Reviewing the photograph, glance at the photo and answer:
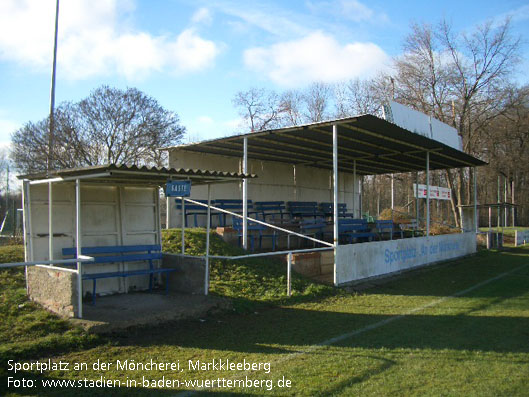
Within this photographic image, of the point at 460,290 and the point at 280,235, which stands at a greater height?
the point at 280,235

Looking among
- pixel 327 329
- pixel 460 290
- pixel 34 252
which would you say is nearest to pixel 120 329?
pixel 34 252

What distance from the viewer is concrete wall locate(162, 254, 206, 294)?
8.89m

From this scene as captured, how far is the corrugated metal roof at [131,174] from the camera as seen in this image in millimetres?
6687

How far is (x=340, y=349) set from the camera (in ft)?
19.9

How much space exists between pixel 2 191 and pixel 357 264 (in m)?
33.7

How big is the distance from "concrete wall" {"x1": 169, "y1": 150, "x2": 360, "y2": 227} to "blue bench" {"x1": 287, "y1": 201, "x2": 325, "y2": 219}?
1.35 ft

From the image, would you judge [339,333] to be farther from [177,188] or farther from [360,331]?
[177,188]

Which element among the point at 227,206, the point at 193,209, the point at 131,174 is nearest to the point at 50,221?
the point at 131,174

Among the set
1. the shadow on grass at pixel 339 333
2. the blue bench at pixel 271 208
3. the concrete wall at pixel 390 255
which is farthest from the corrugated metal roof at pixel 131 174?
the blue bench at pixel 271 208

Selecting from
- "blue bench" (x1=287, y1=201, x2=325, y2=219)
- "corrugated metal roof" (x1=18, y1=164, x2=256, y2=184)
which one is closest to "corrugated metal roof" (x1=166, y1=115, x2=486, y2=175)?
"blue bench" (x1=287, y1=201, x2=325, y2=219)

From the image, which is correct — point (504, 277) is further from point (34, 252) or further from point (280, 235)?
point (34, 252)

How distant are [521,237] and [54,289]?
2634 centimetres

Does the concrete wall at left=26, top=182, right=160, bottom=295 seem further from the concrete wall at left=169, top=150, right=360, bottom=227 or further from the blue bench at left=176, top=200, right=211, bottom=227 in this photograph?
the blue bench at left=176, top=200, right=211, bottom=227

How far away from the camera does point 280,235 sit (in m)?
14.5
